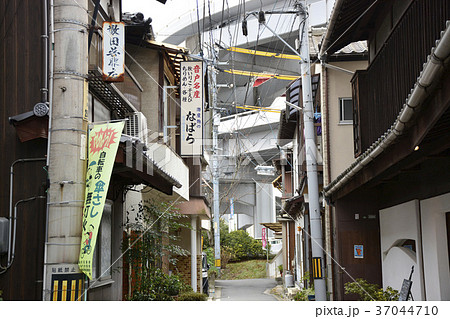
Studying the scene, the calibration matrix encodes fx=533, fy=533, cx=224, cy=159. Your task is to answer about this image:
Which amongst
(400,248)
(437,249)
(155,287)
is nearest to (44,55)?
(155,287)

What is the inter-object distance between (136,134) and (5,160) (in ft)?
16.9

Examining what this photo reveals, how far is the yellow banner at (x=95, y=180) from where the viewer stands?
24.5ft

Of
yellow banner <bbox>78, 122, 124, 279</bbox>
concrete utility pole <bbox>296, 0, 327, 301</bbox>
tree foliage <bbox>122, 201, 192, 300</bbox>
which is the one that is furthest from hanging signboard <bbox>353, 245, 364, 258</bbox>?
yellow banner <bbox>78, 122, 124, 279</bbox>

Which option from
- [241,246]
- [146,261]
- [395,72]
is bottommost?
[146,261]

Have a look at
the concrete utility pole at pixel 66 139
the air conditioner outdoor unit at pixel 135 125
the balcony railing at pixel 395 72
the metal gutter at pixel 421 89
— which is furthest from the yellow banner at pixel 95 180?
the air conditioner outdoor unit at pixel 135 125

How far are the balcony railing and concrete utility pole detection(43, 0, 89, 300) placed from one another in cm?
498

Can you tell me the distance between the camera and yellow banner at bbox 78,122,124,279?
745 cm

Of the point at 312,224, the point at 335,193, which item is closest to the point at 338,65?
the point at 335,193

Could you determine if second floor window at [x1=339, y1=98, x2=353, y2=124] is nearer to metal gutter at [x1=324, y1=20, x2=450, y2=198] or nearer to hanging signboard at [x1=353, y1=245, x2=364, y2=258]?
hanging signboard at [x1=353, y1=245, x2=364, y2=258]

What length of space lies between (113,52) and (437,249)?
7.17m

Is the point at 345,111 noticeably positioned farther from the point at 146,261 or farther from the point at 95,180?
the point at 95,180

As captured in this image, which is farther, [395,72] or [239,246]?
[239,246]

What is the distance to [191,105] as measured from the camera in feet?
55.9

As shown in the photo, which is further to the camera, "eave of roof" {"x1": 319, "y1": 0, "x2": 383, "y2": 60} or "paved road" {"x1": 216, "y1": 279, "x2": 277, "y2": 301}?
"paved road" {"x1": 216, "y1": 279, "x2": 277, "y2": 301}
